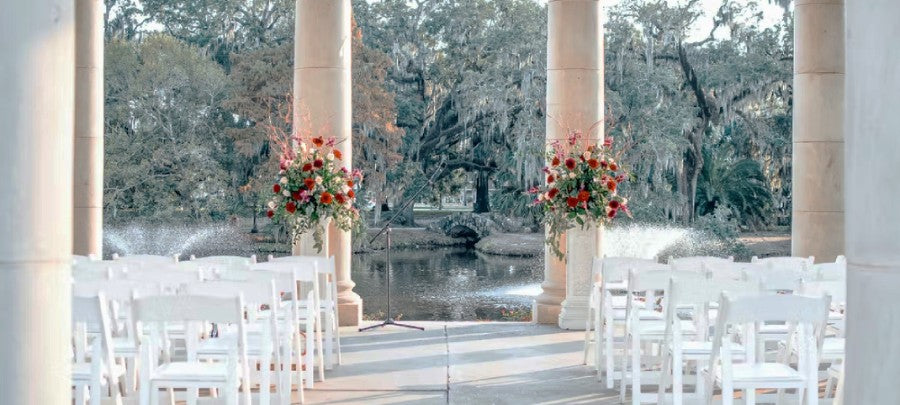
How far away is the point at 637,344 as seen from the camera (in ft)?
28.6

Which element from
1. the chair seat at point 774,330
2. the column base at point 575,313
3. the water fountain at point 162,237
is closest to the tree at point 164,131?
the water fountain at point 162,237

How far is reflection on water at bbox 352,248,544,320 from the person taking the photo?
26.7 metres

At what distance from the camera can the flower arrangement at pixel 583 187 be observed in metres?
13.0

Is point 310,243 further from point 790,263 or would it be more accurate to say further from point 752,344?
point 752,344

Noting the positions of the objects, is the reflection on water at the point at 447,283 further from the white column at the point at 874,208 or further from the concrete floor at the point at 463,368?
the white column at the point at 874,208

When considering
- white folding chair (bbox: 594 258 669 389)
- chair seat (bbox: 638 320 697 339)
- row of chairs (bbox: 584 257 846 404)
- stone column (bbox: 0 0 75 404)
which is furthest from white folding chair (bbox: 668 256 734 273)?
stone column (bbox: 0 0 75 404)

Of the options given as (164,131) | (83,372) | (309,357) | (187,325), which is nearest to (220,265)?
(309,357)

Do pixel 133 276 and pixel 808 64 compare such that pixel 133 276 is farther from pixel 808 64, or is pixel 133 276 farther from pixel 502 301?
pixel 502 301

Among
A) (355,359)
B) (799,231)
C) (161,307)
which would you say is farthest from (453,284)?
(161,307)

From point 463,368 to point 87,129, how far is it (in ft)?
21.9

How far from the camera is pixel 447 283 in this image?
32.1m

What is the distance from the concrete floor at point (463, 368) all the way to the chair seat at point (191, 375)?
7.32 ft

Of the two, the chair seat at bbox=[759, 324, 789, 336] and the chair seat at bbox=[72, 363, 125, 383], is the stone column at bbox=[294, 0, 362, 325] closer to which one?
the chair seat at bbox=[759, 324, 789, 336]

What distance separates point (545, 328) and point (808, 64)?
16.7 feet
